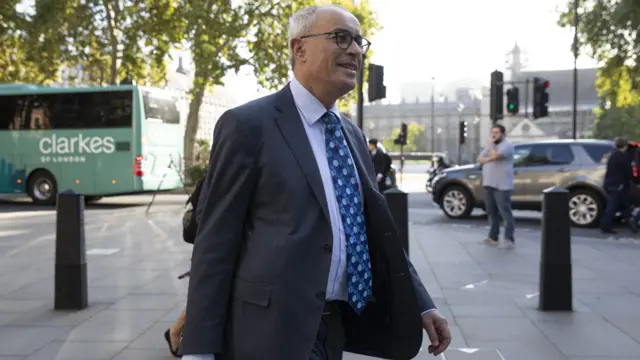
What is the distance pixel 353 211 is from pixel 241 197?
0.33 metres

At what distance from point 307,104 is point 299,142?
0.16 meters

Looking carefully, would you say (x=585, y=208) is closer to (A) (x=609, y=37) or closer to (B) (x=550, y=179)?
(B) (x=550, y=179)

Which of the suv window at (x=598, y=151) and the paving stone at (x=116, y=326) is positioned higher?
the suv window at (x=598, y=151)

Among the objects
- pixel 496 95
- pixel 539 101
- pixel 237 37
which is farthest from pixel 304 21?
pixel 237 37

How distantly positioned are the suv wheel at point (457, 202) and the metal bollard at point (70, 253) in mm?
10541

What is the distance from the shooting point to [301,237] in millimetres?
2012

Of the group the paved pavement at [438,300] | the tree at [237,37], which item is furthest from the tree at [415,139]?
the paved pavement at [438,300]

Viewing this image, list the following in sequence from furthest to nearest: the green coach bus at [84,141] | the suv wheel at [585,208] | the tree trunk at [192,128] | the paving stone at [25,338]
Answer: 1. the tree trunk at [192,128]
2. the green coach bus at [84,141]
3. the suv wheel at [585,208]
4. the paving stone at [25,338]

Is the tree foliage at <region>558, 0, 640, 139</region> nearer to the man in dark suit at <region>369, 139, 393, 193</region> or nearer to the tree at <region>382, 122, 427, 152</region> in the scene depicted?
the man in dark suit at <region>369, 139, 393, 193</region>

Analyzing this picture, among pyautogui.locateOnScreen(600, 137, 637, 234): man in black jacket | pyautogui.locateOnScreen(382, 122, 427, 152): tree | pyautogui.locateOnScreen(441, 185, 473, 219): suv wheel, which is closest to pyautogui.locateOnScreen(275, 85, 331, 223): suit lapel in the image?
pyautogui.locateOnScreen(600, 137, 637, 234): man in black jacket

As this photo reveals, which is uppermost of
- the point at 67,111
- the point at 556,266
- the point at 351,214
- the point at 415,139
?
the point at 415,139

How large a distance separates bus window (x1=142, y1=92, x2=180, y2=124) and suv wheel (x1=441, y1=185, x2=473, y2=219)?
8704mm

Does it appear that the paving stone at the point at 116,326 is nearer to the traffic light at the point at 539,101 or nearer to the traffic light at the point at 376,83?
the traffic light at the point at 376,83

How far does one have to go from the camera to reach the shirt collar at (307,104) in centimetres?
220
